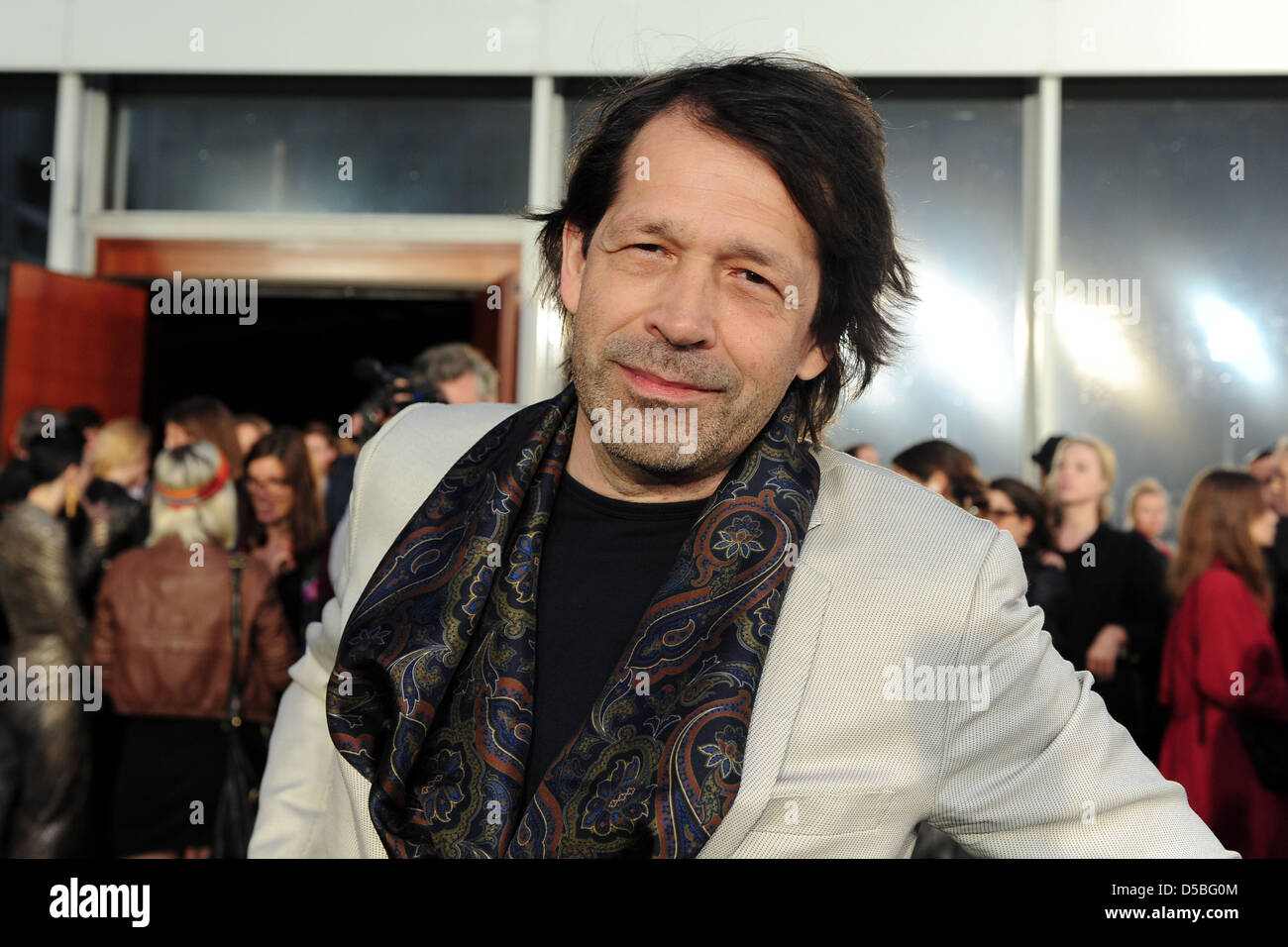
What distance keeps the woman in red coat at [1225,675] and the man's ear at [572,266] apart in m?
2.63

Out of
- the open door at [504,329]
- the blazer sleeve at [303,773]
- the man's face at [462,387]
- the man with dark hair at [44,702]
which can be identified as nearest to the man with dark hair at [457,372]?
the man's face at [462,387]

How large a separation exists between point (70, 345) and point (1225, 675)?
5.84m

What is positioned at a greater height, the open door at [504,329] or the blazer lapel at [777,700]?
the open door at [504,329]

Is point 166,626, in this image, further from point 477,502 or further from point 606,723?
point 606,723

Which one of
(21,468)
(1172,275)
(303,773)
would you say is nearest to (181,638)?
(21,468)

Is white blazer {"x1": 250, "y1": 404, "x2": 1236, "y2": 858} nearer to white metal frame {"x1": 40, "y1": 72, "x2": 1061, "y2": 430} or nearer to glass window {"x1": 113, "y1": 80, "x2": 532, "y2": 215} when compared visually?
white metal frame {"x1": 40, "y1": 72, "x2": 1061, "y2": 430}

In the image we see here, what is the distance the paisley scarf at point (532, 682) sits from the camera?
1.51 metres

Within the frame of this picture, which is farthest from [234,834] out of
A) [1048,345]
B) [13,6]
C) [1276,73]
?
[1276,73]

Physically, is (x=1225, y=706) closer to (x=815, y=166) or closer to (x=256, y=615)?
(x=815, y=166)

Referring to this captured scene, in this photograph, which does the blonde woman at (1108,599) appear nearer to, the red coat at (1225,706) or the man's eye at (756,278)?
the red coat at (1225,706)

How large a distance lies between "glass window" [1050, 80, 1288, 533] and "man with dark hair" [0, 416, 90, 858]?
461 cm
